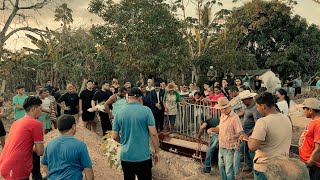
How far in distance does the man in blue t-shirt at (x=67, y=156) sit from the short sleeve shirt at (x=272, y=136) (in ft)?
6.07

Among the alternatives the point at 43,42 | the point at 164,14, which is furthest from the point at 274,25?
the point at 43,42

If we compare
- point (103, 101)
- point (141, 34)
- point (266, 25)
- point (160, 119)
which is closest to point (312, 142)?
point (103, 101)

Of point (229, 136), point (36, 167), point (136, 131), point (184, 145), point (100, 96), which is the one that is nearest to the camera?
point (136, 131)

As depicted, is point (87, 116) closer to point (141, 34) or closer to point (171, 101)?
point (171, 101)

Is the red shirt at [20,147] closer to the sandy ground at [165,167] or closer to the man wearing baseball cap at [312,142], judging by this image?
the man wearing baseball cap at [312,142]

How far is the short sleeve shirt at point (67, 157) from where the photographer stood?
3469 millimetres

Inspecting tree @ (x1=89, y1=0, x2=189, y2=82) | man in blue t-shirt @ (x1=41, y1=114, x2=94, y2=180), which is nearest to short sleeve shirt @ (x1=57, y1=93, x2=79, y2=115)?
man in blue t-shirt @ (x1=41, y1=114, x2=94, y2=180)

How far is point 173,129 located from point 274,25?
80.1 feet

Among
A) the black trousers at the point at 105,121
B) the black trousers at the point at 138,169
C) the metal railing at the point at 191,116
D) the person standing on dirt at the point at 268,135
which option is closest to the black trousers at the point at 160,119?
the metal railing at the point at 191,116

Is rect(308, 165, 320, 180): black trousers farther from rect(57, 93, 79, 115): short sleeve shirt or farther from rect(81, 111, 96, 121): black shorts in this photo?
rect(57, 93, 79, 115): short sleeve shirt

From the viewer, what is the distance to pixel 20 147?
13.6 feet

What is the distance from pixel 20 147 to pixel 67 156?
0.99 m

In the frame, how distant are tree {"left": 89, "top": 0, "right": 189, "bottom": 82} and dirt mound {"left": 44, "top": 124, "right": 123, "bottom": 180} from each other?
11137mm

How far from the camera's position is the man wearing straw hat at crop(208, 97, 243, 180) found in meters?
5.64
